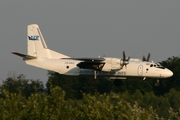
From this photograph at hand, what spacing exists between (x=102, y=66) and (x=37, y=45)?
6.69 meters

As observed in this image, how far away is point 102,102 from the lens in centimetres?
3709

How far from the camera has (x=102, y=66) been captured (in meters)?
54.6

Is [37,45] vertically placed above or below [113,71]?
above

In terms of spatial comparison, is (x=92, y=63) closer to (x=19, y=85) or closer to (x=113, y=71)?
(x=113, y=71)

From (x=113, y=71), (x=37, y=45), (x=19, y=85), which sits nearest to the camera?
(x=113, y=71)

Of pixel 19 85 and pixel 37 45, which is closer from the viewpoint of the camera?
pixel 37 45

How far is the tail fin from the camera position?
58.2 metres

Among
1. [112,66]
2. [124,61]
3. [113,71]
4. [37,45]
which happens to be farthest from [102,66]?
[37,45]

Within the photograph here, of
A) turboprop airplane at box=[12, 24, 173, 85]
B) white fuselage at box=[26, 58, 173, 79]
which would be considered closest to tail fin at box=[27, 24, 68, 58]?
turboprop airplane at box=[12, 24, 173, 85]

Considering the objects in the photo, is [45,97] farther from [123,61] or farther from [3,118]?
[123,61]

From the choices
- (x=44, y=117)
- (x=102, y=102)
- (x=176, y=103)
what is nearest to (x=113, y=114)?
(x=102, y=102)

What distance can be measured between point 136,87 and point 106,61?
1369 inches

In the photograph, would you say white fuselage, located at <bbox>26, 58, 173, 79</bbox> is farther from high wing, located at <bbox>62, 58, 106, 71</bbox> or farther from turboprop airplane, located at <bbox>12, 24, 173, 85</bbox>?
high wing, located at <bbox>62, 58, 106, 71</bbox>

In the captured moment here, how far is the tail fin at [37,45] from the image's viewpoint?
191ft
